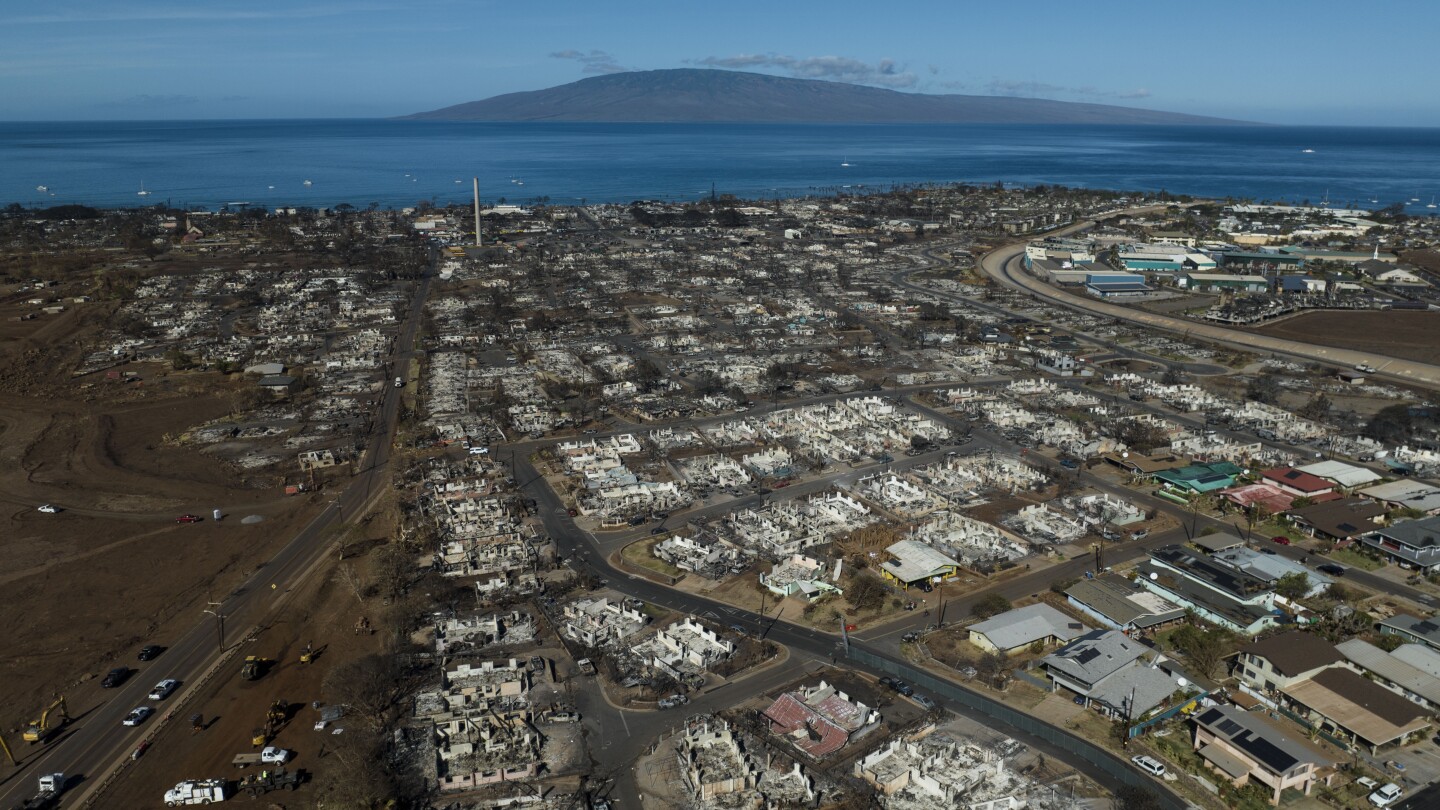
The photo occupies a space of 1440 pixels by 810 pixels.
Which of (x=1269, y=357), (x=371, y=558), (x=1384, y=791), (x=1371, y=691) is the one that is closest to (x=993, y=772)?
(x=1384, y=791)

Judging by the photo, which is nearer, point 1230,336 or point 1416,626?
point 1416,626

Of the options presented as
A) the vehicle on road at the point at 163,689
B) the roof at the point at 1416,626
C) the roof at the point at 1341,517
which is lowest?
the vehicle on road at the point at 163,689

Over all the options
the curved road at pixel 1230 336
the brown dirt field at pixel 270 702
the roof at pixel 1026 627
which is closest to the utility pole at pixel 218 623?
the brown dirt field at pixel 270 702

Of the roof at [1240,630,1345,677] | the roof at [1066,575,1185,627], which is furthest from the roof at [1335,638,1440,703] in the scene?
the roof at [1066,575,1185,627]

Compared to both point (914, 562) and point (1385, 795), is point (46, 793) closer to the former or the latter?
point (914, 562)

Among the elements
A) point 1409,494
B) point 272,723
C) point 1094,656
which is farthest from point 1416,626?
point 272,723

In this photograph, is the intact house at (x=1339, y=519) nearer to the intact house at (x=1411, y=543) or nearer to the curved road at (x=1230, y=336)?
the intact house at (x=1411, y=543)
